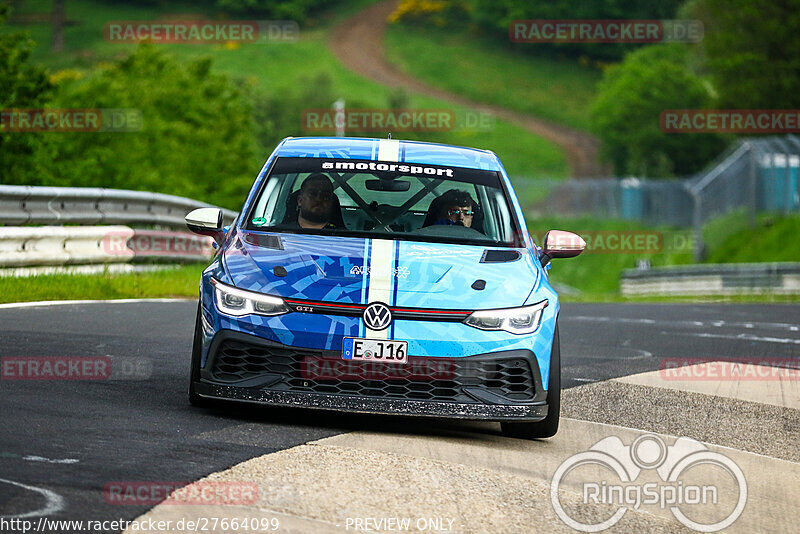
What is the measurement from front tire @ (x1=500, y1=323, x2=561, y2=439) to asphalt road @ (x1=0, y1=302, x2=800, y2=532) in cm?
55

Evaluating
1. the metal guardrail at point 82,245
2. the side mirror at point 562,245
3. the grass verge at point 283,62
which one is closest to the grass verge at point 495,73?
the grass verge at point 283,62

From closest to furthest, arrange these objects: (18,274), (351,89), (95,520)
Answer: (95,520) → (18,274) → (351,89)

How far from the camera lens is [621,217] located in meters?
56.7

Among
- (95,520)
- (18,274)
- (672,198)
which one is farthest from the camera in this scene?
(672,198)

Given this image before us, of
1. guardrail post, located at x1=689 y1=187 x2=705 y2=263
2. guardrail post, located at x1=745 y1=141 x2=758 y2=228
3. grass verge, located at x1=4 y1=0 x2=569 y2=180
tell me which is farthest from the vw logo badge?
grass verge, located at x1=4 y1=0 x2=569 y2=180

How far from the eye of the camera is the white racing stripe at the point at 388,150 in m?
8.69

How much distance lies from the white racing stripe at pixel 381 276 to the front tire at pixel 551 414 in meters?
0.99

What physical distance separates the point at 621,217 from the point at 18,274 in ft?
146

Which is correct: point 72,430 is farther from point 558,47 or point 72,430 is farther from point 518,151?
point 558,47

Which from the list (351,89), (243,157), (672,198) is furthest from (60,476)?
(351,89)

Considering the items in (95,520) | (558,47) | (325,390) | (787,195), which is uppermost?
(558,47)

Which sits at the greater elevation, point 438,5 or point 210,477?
point 438,5

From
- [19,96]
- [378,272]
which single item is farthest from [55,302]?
[19,96]

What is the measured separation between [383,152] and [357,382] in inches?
86.2
